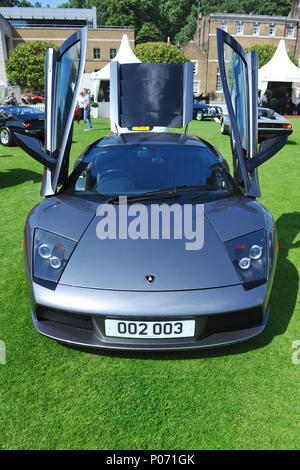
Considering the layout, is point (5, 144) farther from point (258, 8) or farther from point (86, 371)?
point (258, 8)

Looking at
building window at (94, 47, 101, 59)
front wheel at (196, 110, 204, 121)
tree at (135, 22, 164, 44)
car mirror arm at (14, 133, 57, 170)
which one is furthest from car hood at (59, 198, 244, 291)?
tree at (135, 22, 164, 44)

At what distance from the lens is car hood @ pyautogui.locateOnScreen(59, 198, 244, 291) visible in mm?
2037

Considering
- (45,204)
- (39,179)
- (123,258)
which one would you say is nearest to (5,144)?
(39,179)

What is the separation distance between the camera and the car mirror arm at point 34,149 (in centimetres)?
276

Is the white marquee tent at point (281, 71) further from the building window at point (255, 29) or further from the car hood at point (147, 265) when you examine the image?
the building window at point (255, 29)

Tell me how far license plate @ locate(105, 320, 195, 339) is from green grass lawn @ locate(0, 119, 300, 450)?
35 centimetres

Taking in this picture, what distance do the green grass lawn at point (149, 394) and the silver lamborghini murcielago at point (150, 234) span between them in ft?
1.00

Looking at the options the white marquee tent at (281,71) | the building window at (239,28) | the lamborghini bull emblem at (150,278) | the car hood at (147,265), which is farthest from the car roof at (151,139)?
the building window at (239,28)

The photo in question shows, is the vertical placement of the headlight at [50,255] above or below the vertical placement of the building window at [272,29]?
below

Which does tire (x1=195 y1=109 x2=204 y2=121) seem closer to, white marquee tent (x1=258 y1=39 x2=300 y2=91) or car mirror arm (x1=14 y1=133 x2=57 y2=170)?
white marquee tent (x1=258 y1=39 x2=300 y2=91)

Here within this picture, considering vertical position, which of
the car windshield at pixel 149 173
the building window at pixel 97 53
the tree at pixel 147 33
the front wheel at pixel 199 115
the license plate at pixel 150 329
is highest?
the tree at pixel 147 33

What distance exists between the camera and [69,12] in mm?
61844

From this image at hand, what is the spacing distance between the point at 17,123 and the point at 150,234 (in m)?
10.4
